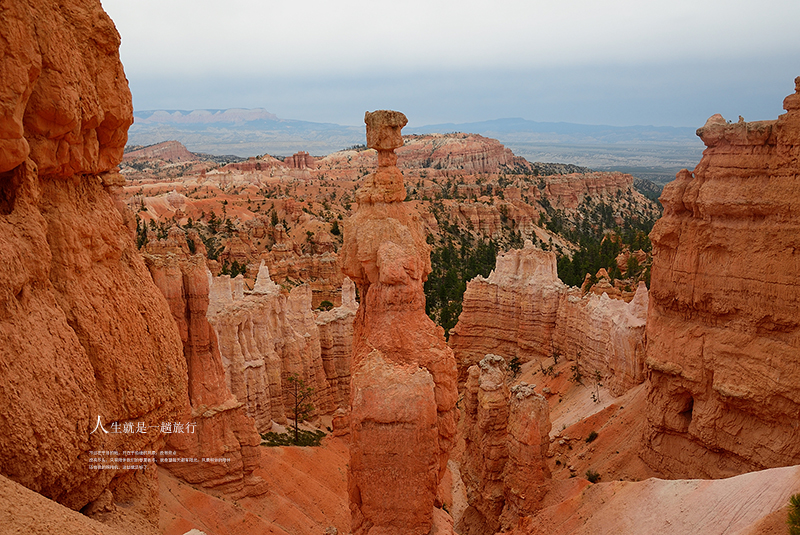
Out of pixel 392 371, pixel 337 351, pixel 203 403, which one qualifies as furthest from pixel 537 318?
pixel 392 371

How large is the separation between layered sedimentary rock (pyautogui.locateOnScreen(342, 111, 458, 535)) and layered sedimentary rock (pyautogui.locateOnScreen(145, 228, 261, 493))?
14.1ft

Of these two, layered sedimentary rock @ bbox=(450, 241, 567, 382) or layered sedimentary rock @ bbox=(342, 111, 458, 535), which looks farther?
layered sedimentary rock @ bbox=(450, 241, 567, 382)

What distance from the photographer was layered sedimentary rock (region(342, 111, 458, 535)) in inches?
404

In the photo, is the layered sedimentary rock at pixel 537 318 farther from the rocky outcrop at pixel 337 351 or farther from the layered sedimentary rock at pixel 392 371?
the layered sedimentary rock at pixel 392 371

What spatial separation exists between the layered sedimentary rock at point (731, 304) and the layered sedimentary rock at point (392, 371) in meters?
6.52

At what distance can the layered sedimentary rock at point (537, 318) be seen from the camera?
23469 mm

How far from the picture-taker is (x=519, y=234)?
72688mm

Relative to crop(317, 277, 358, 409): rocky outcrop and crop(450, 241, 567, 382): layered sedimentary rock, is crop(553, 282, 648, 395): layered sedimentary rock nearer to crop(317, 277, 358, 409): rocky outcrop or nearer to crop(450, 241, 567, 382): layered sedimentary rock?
crop(450, 241, 567, 382): layered sedimentary rock

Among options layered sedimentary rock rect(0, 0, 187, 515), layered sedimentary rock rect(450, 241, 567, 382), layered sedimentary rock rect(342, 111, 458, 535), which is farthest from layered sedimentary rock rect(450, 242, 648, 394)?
layered sedimentary rock rect(0, 0, 187, 515)

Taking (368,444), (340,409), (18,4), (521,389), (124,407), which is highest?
(18,4)

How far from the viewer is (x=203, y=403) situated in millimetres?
14859

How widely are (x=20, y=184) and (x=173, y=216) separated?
195 feet

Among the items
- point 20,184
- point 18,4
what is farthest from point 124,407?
point 18,4

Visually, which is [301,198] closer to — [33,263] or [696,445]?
[696,445]
